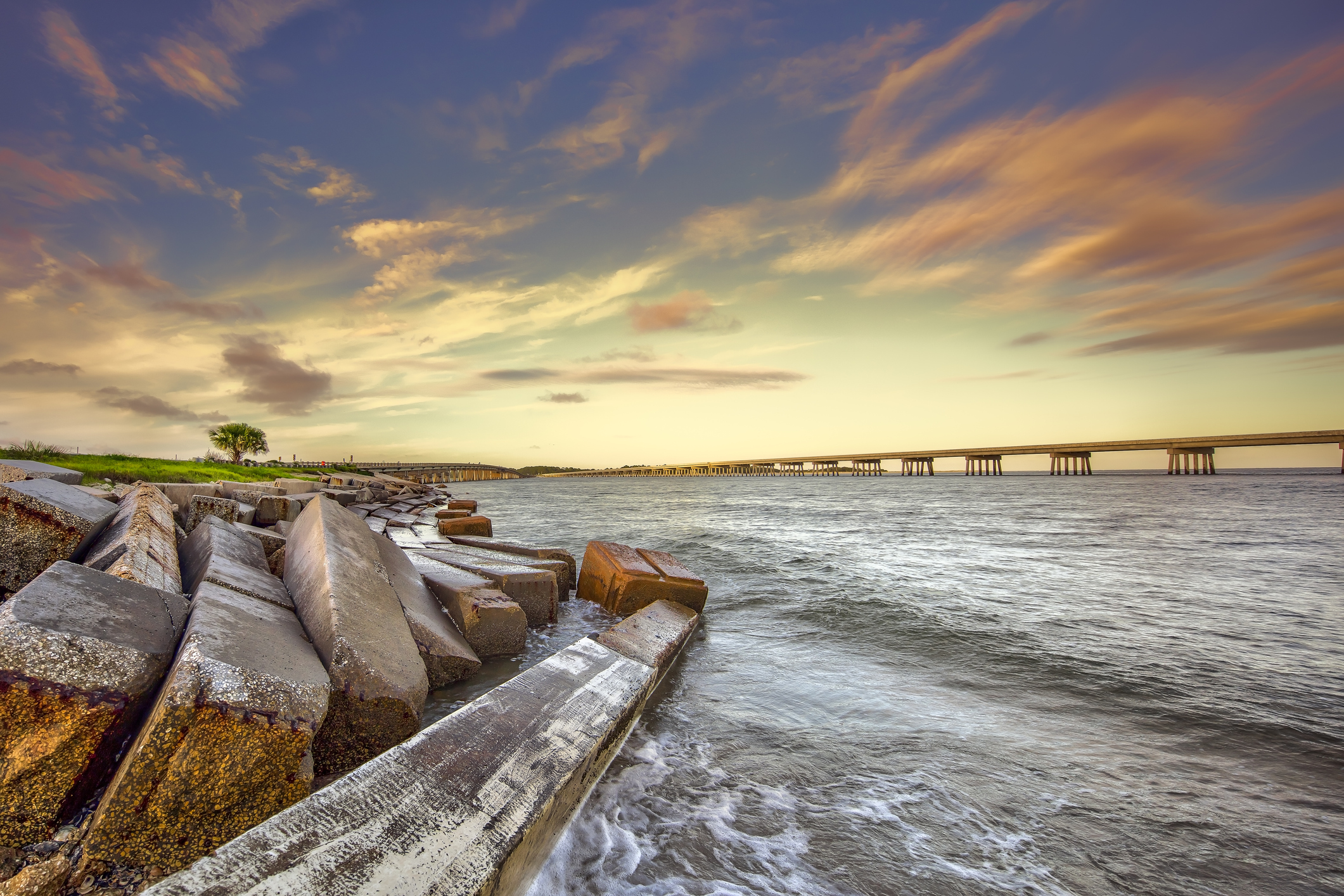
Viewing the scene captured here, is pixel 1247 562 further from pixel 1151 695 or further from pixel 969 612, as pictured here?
pixel 1151 695

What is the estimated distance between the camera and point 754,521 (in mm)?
19922

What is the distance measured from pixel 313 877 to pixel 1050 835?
315cm

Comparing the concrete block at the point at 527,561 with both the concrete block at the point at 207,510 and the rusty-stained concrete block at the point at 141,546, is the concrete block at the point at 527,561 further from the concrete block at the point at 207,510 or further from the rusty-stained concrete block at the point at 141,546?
the rusty-stained concrete block at the point at 141,546

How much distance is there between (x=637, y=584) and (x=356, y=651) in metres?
3.51

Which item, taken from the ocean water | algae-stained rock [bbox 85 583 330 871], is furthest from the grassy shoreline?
the ocean water

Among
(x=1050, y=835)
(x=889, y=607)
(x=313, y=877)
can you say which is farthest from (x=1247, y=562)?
(x=313, y=877)

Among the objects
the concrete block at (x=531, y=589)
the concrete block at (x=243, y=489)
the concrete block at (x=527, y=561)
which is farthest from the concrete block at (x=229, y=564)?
the concrete block at (x=243, y=489)

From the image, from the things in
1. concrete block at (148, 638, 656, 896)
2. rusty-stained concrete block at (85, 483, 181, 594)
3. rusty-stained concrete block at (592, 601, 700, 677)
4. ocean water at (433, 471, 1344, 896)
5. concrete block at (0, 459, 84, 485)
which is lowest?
ocean water at (433, 471, 1344, 896)

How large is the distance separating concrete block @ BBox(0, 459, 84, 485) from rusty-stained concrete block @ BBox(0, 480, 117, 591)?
159cm

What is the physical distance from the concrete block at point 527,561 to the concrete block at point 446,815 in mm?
3391

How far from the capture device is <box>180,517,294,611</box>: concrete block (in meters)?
3.19

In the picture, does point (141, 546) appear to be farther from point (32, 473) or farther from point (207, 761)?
point (32, 473)

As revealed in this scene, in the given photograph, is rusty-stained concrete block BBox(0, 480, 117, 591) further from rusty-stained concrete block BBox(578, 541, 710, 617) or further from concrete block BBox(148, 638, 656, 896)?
rusty-stained concrete block BBox(578, 541, 710, 617)

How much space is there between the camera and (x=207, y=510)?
5.38 m
